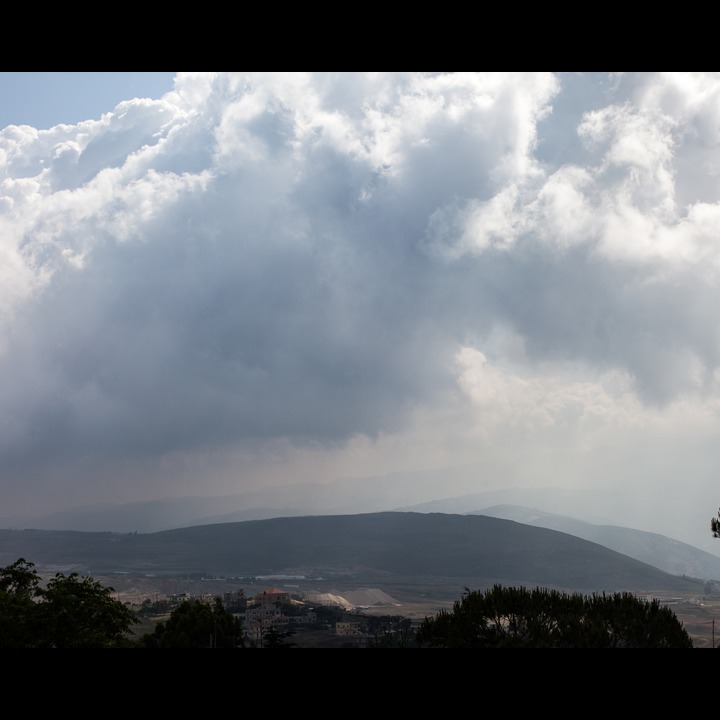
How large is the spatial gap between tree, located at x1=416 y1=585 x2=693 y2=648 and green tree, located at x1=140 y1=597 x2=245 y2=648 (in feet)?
22.2

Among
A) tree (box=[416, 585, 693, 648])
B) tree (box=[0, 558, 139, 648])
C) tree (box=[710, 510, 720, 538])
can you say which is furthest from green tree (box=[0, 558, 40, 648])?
tree (box=[710, 510, 720, 538])

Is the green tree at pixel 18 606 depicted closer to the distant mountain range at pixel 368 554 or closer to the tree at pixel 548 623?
the tree at pixel 548 623

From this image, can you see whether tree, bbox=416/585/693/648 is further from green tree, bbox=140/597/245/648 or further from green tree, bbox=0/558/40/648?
green tree, bbox=0/558/40/648

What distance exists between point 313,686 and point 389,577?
87.2 metres

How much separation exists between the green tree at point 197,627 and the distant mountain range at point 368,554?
59687 millimetres

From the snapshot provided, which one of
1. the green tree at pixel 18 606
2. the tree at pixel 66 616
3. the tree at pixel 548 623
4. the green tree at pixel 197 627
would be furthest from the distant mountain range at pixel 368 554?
the tree at pixel 66 616

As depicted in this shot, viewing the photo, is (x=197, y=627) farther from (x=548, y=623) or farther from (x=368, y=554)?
(x=368, y=554)

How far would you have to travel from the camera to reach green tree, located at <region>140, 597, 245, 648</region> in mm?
22828

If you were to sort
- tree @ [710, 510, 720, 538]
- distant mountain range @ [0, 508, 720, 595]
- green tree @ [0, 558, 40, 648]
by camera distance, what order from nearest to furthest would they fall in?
tree @ [710, 510, 720, 538] → green tree @ [0, 558, 40, 648] → distant mountain range @ [0, 508, 720, 595]

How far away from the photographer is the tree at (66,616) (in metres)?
18.7
